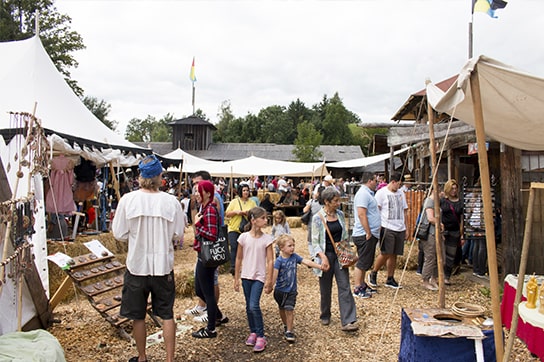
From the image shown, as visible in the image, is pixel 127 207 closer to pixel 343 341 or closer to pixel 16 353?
pixel 16 353

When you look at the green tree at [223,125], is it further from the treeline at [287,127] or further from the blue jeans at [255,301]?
the blue jeans at [255,301]

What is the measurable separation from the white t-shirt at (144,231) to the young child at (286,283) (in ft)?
4.30

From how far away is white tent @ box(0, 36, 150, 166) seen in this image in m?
6.66

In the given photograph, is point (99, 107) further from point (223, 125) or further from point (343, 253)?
point (343, 253)

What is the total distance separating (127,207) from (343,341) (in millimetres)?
2675

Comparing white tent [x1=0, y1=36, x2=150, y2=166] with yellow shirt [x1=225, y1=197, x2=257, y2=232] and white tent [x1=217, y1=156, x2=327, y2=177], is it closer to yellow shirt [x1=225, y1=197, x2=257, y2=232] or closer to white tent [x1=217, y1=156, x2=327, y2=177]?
yellow shirt [x1=225, y1=197, x2=257, y2=232]

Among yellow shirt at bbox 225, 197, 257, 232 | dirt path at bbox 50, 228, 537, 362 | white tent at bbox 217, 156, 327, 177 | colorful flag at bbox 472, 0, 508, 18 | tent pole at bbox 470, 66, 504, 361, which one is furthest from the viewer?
white tent at bbox 217, 156, 327, 177

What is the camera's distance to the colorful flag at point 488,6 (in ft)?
33.2

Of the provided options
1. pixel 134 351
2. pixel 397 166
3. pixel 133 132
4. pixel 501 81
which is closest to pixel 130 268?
pixel 134 351

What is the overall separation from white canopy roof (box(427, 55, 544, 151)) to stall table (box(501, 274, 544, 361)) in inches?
56.8

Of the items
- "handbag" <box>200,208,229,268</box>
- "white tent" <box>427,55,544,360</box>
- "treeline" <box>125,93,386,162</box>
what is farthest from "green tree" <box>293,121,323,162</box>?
"white tent" <box>427,55,544,360</box>

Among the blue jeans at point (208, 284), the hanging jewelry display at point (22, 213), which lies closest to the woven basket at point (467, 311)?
the blue jeans at point (208, 284)

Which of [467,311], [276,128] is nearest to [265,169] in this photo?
[467,311]

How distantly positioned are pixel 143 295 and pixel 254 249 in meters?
1.20
